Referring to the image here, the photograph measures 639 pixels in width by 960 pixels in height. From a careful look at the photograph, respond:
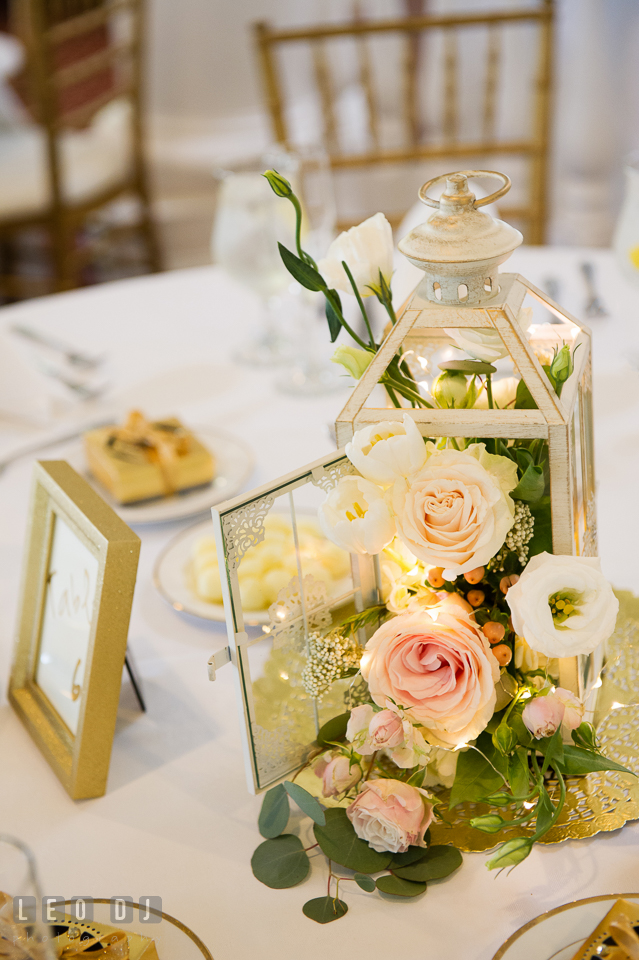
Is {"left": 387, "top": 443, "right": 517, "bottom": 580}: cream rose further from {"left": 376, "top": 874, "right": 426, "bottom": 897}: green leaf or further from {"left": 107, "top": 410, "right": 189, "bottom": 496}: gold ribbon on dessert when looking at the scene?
{"left": 107, "top": 410, "right": 189, "bottom": 496}: gold ribbon on dessert

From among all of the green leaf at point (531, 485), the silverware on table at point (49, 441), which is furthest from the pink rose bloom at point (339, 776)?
the silverware on table at point (49, 441)

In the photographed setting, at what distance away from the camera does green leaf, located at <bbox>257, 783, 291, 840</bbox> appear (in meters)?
0.63

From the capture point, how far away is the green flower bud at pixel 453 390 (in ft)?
2.01

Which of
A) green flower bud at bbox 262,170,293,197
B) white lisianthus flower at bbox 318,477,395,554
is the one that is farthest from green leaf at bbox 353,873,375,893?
green flower bud at bbox 262,170,293,197

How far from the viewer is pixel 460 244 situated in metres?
0.58

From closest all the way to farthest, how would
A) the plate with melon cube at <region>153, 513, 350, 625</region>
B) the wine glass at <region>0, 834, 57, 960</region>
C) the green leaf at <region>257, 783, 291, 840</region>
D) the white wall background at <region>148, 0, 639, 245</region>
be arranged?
the wine glass at <region>0, 834, 57, 960</region> → the green leaf at <region>257, 783, 291, 840</region> → the plate with melon cube at <region>153, 513, 350, 625</region> → the white wall background at <region>148, 0, 639, 245</region>

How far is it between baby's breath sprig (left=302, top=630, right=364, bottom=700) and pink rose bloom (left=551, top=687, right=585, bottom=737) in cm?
14

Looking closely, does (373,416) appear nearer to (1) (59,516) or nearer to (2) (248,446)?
(1) (59,516)

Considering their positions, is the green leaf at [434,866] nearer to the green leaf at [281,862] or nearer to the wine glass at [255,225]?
the green leaf at [281,862]

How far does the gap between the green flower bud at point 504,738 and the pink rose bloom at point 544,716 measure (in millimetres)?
14

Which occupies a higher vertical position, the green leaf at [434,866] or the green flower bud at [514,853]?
the green flower bud at [514,853]

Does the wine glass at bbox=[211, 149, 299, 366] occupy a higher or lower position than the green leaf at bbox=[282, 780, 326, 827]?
higher

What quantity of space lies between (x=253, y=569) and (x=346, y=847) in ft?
0.98

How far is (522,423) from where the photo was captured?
0.58 m
